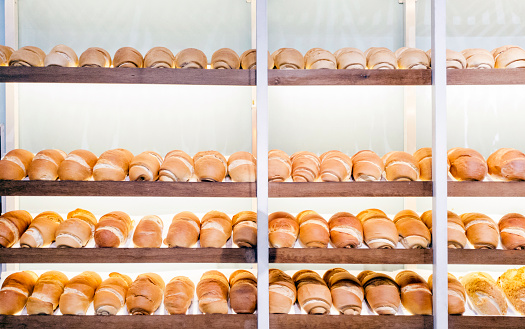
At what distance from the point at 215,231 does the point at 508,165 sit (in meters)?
1.39

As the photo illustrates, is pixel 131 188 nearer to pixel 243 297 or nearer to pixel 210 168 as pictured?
pixel 210 168

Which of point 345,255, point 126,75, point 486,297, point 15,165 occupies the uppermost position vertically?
point 126,75

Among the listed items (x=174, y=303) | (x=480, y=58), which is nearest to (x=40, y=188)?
(x=174, y=303)

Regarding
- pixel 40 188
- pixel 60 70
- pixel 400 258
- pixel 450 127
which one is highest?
pixel 60 70

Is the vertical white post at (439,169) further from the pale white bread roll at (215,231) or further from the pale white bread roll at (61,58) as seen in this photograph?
the pale white bread roll at (61,58)

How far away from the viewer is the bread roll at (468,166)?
1721 mm

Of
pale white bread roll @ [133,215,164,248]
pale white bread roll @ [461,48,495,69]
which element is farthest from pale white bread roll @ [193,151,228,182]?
pale white bread roll @ [461,48,495,69]

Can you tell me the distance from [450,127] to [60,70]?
2104 mm

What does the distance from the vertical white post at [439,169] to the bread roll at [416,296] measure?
4cm

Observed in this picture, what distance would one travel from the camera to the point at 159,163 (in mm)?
1824

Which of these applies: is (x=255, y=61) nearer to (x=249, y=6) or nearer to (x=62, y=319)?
(x=249, y=6)

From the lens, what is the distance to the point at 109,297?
65.3 inches

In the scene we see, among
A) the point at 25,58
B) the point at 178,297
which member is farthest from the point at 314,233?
the point at 25,58

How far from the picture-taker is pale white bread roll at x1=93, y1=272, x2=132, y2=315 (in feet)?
5.41
